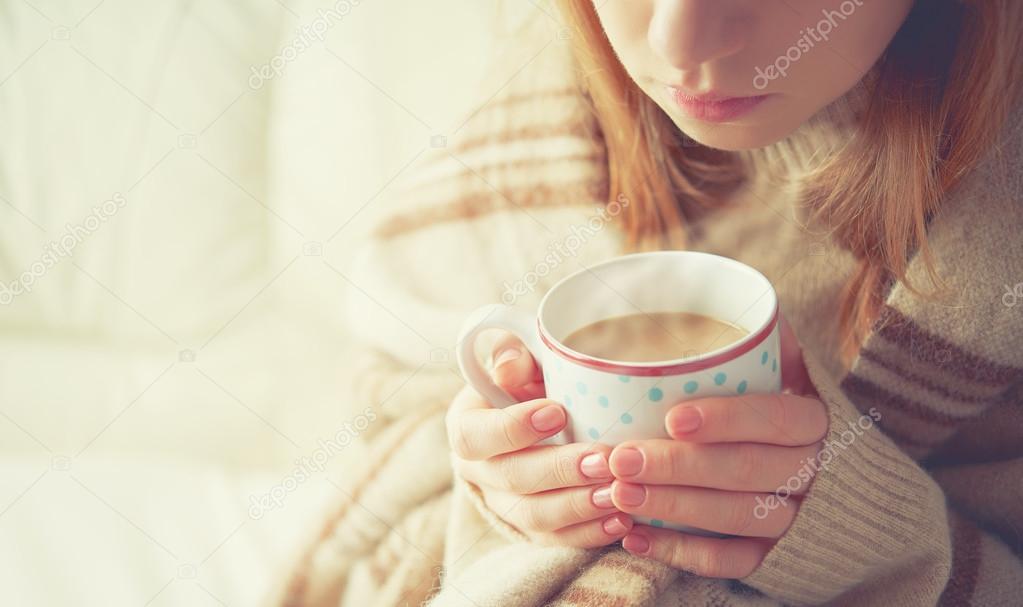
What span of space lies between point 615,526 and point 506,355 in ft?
0.44

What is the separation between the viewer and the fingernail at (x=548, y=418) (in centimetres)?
50

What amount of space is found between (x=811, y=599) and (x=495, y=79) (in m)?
0.62

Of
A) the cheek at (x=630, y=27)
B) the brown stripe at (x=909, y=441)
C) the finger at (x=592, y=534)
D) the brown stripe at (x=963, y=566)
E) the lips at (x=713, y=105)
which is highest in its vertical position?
the cheek at (x=630, y=27)

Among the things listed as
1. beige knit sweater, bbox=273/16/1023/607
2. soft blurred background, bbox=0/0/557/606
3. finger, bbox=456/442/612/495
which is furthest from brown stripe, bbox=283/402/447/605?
finger, bbox=456/442/612/495

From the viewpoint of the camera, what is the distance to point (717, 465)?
1.65 ft

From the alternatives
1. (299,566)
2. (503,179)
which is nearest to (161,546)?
(299,566)

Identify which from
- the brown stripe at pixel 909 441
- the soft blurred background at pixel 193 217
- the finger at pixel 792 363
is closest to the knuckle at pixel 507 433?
the finger at pixel 792 363

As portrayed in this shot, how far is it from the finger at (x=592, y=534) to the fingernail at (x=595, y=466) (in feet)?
0.15

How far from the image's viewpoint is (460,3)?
1020 millimetres

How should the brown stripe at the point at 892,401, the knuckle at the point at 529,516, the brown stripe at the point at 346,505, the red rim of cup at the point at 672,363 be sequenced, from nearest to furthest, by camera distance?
the red rim of cup at the point at 672,363, the knuckle at the point at 529,516, the brown stripe at the point at 892,401, the brown stripe at the point at 346,505

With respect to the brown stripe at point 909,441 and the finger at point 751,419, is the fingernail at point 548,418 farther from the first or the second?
the brown stripe at point 909,441

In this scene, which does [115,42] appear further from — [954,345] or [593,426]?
[954,345]

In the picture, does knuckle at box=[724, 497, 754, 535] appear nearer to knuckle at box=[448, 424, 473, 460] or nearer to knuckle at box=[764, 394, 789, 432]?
knuckle at box=[764, 394, 789, 432]

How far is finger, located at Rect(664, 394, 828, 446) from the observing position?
0.46 metres
